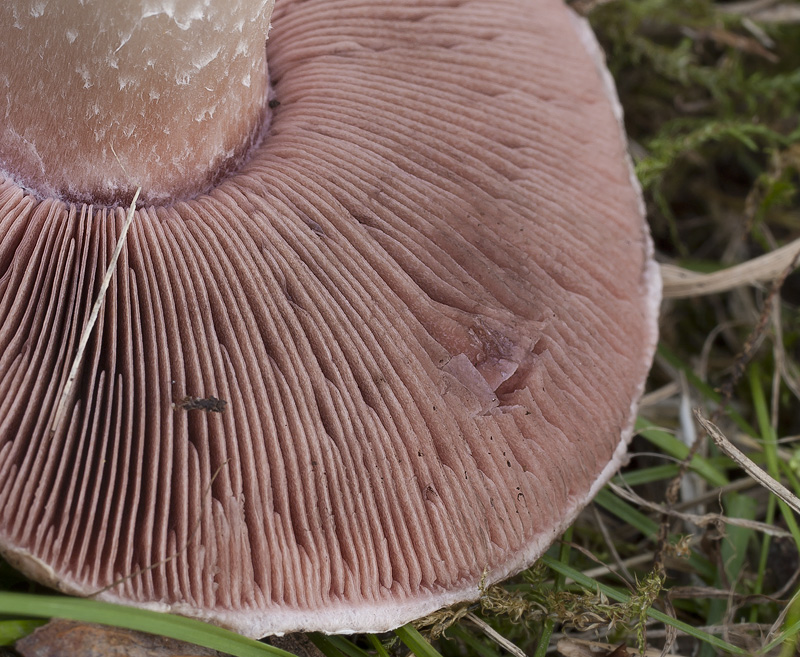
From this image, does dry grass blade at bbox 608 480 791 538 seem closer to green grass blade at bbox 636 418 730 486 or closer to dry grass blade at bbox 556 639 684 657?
green grass blade at bbox 636 418 730 486

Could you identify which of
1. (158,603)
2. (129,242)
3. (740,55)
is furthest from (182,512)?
(740,55)

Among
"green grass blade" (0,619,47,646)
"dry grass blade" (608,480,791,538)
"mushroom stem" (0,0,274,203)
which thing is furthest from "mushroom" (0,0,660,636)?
"dry grass blade" (608,480,791,538)

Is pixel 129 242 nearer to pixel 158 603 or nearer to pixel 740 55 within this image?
pixel 158 603

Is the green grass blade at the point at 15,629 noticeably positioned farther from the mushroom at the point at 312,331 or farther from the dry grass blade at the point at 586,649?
the dry grass blade at the point at 586,649

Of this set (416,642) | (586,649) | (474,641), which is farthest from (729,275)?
(416,642)

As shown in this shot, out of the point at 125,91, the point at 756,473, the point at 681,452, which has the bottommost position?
the point at 681,452

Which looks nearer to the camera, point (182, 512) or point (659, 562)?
point (182, 512)

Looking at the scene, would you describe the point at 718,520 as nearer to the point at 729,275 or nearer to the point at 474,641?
the point at 474,641
